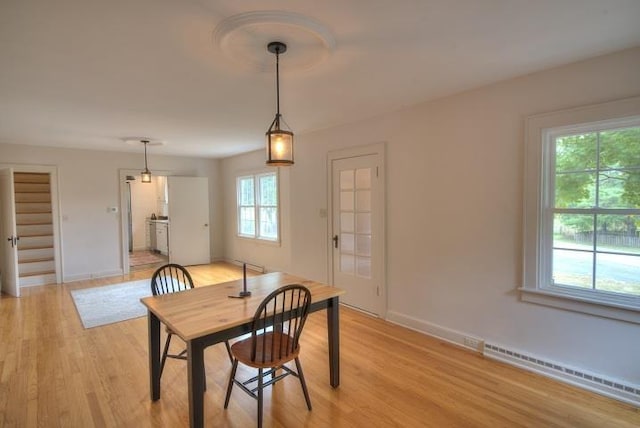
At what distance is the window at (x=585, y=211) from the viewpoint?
7.44 feet

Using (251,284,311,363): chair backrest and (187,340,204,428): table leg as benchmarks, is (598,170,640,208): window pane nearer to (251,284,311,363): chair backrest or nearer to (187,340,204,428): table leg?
(251,284,311,363): chair backrest

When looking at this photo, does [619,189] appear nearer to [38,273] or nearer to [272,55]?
[272,55]

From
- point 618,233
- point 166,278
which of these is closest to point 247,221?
point 166,278

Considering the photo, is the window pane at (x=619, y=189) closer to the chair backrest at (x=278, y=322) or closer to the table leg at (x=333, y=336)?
the table leg at (x=333, y=336)

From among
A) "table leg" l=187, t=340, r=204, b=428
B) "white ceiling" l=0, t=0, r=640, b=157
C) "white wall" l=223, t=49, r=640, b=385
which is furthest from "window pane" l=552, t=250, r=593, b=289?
"table leg" l=187, t=340, r=204, b=428

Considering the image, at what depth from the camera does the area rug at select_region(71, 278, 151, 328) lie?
12.9 feet

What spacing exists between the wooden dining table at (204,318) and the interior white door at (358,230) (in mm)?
1376

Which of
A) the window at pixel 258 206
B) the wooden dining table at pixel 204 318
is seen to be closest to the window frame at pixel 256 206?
the window at pixel 258 206

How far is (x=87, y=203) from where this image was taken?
19.5 ft

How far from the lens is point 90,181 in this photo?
595 cm

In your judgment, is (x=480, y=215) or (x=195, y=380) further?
(x=480, y=215)

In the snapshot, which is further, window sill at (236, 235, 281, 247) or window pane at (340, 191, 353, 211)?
window sill at (236, 235, 281, 247)

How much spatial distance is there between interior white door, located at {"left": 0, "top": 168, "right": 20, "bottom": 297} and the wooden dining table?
13.9 feet

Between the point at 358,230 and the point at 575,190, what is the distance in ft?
7.22
